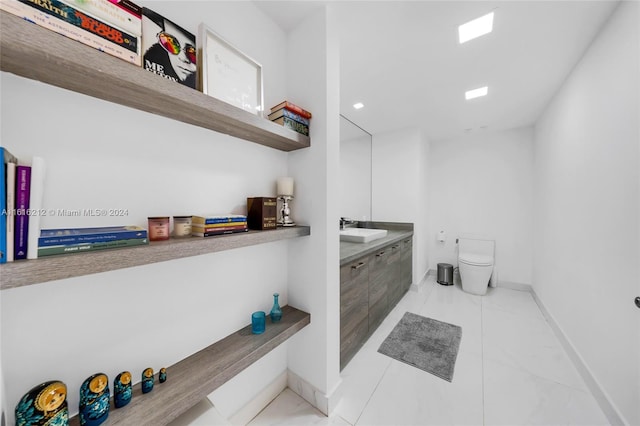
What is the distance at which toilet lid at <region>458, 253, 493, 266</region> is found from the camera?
9.50 feet

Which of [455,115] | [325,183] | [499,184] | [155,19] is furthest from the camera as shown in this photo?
[499,184]

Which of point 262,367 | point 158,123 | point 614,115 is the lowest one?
point 262,367

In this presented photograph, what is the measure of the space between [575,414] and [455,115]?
283cm

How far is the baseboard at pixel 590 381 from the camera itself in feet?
3.89

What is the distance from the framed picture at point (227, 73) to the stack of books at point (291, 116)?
114 millimetres

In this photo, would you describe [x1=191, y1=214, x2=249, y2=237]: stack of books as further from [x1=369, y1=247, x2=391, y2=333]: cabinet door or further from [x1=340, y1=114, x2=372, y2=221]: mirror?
[x1=340, y1=114, x2=372, y2=221]: mirror

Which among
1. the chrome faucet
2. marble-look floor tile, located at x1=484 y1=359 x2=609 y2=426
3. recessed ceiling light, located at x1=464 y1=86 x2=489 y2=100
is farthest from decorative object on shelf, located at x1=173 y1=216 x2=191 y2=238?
recessed ceiling light, located at x1=464 y1=86 x2=489 y2=100

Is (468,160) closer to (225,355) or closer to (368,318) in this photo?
(368,318)

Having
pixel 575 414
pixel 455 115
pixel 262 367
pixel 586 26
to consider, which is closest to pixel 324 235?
pixel 262 367

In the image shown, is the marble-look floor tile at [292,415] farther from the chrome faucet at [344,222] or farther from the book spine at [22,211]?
the chrome faucet at [344,222]

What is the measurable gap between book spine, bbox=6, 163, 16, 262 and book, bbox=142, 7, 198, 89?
51 cm

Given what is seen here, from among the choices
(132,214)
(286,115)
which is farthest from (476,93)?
(132,214)

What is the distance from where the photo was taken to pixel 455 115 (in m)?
2.69

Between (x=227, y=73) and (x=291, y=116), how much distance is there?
1.20ft
